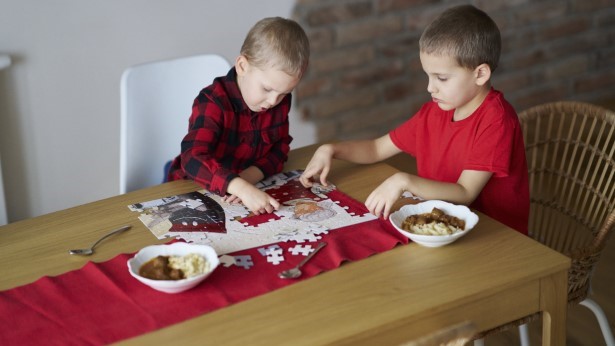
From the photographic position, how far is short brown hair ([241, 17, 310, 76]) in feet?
5.94

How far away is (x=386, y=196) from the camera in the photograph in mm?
1641

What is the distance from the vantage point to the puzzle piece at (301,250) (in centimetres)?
150

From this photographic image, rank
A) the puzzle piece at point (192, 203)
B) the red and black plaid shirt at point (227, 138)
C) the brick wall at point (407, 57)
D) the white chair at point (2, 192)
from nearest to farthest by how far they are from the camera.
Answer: the puzzle piece at point (192, 203), the red and black plaid shirt at point (227, 138), the white chair at point (2, 192), the brick wall at point (407, 57)

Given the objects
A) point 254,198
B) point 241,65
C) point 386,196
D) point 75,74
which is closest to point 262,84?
point 241,65

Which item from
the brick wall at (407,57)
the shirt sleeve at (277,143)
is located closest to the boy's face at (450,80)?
the shirt sleeve at (277,143)

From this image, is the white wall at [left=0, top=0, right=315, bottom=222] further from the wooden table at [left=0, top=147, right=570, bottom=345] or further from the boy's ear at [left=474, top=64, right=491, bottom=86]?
the boy's ear at [left=474, top=64, right=491, bottom=86]

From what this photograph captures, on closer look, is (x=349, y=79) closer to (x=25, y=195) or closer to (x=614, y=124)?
(x=25, y=195)

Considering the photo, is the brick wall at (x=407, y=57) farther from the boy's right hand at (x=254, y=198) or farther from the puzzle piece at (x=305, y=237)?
the puzzle piece at (x=305, y=237)

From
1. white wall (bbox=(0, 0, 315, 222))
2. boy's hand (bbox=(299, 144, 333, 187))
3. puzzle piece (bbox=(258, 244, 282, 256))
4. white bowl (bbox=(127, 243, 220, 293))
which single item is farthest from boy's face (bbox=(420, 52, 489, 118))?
white wall (bbox=(0, 0, 315, 222))

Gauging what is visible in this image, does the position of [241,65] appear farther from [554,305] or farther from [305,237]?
[554,305]

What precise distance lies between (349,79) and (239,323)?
7.82 ft

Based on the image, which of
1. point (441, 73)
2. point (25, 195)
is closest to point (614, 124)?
point (441, 73)

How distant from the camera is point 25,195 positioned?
290cm

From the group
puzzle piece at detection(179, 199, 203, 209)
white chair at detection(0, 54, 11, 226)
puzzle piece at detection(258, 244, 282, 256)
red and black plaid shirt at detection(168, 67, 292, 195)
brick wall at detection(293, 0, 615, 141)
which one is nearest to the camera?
puzzle piece at detection(258, 244, 282, 256)
